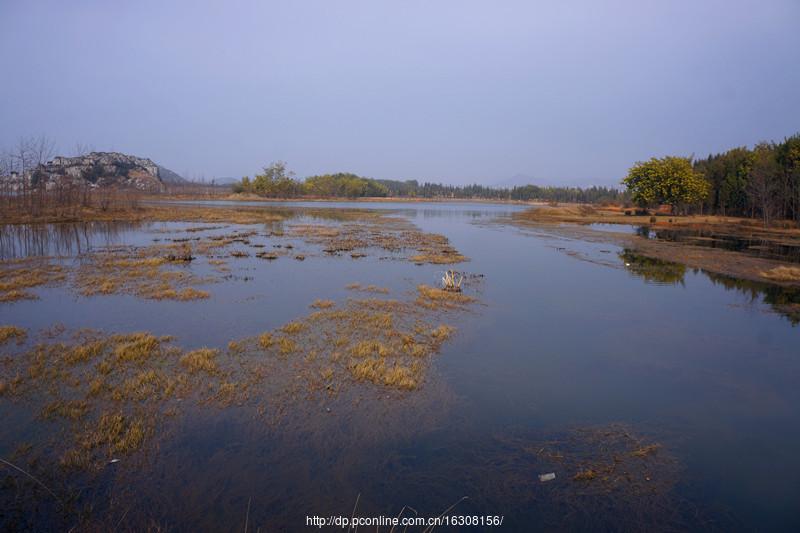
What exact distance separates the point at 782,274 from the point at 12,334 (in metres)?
33.4

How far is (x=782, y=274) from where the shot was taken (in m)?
22.3

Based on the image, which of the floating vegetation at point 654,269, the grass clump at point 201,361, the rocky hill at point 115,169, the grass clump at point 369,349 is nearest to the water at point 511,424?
the grass clump at point 201,361

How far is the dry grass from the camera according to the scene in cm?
2195

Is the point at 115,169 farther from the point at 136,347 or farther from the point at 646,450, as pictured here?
the point at 646,450

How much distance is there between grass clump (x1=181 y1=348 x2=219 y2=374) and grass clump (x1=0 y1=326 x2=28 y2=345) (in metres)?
4.91

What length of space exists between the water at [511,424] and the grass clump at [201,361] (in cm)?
92

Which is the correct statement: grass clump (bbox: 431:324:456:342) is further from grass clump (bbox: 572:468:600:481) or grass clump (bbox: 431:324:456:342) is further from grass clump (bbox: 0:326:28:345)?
grass clump (bbox: 0:326:28:345)

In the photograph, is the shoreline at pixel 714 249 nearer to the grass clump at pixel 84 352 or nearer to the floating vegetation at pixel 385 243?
the floating vegetation at pixel 385 243

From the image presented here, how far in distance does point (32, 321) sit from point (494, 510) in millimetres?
14597

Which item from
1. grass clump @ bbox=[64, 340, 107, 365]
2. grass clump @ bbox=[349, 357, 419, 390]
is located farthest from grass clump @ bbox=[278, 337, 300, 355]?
grass clump @ bbox=[64, 340, 107, 365]

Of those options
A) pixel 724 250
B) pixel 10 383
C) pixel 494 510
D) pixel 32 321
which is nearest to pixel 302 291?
pixel 32 321

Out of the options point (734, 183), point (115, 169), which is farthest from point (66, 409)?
point (115, 169)

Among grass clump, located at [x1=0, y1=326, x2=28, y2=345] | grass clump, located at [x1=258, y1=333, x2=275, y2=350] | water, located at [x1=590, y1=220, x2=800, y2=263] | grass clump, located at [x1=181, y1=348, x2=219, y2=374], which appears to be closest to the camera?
grass clump, located at [x1=181, y1=348, x2=219, y2=374]

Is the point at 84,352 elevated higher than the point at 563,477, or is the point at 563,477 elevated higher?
the point at 84,352
